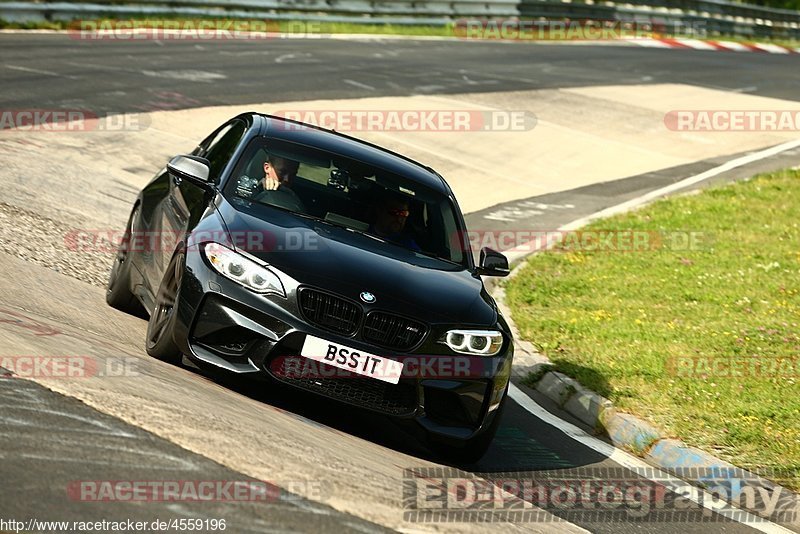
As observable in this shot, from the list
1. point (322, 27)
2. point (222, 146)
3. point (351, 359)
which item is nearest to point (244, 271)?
point (351, 359)

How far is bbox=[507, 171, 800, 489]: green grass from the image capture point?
848 cm

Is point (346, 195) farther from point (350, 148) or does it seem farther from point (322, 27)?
point (322, 27)

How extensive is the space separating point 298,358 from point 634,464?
2.63m

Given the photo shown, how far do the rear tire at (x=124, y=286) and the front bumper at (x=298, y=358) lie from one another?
77.9 inches

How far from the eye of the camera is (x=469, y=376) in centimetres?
682

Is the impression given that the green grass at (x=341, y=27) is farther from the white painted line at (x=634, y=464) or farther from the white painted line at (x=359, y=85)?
the white painted line at (x=634, y=464)

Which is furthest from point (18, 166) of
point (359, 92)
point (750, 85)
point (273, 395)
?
point (750, 85)

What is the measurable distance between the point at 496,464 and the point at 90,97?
40.6 ft

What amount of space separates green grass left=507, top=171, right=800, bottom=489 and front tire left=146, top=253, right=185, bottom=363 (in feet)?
10.9

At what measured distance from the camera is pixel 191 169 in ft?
25.2

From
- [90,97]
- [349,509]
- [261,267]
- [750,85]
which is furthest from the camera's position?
[750,85]

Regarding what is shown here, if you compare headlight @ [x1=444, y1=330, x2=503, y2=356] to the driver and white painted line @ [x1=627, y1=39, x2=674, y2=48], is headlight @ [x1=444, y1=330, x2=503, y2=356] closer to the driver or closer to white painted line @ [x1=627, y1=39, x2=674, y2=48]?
the driver

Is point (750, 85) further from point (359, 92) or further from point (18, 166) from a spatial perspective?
point (18, 166)

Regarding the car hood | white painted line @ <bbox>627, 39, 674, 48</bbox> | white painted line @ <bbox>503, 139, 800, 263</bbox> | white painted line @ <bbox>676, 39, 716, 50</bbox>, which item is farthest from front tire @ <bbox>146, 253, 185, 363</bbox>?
white painted line @ <bbox>676, 39, 716, 50</bbox>
